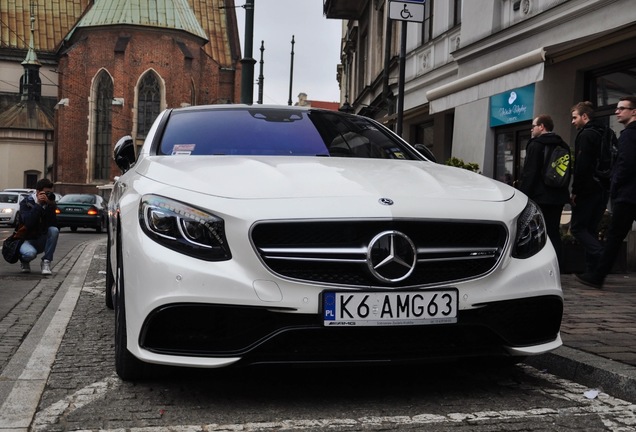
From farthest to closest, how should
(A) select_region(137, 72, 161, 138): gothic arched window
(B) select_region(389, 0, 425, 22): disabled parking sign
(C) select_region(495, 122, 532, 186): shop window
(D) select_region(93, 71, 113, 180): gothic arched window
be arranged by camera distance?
(D) select_region(93, 71, 113, 180): gothic arched window < (A) select_region(137, 72, 161, 138): gothic arched window < (C) select_region(495, 122, 532, 186): shop window < (B) select_region(389, 0, 425, 22): disabled parking sign

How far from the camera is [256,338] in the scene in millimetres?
3518

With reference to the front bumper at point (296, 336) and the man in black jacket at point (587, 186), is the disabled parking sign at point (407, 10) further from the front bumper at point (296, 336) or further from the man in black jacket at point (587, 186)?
the front bumper at point (296, 336)

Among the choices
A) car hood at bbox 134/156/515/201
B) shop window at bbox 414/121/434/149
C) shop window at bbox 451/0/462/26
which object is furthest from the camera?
shop window at bbox 414/121/434/149

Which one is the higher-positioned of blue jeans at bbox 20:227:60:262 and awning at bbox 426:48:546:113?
awning at bbox 426:48:546:113

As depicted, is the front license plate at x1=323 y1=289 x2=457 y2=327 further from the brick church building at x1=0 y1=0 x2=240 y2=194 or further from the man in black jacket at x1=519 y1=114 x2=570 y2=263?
the brick church building at x1=0 y1=0 x2=240 y2=194

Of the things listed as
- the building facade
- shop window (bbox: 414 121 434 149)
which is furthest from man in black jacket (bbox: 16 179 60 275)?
shop window (bbox: 414 121 434 149)

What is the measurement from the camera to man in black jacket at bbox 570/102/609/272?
8.23 meters

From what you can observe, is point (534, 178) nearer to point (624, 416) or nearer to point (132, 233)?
point (624, 416)

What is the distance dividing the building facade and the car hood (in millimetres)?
6035

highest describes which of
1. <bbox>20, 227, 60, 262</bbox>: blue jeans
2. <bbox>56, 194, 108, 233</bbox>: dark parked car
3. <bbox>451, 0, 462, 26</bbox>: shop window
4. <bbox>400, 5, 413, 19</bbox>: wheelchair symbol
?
<bbox>451, 0, 462, 26</bbox>: shop window

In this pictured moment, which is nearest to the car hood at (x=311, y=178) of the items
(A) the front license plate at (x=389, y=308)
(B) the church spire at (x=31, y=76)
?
(A) the front license plate at (x=389, y=308)

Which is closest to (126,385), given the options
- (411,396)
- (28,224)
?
(411,396)

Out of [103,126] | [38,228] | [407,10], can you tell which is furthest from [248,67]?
[103,126]

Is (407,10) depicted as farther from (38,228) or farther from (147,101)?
(147,101)
